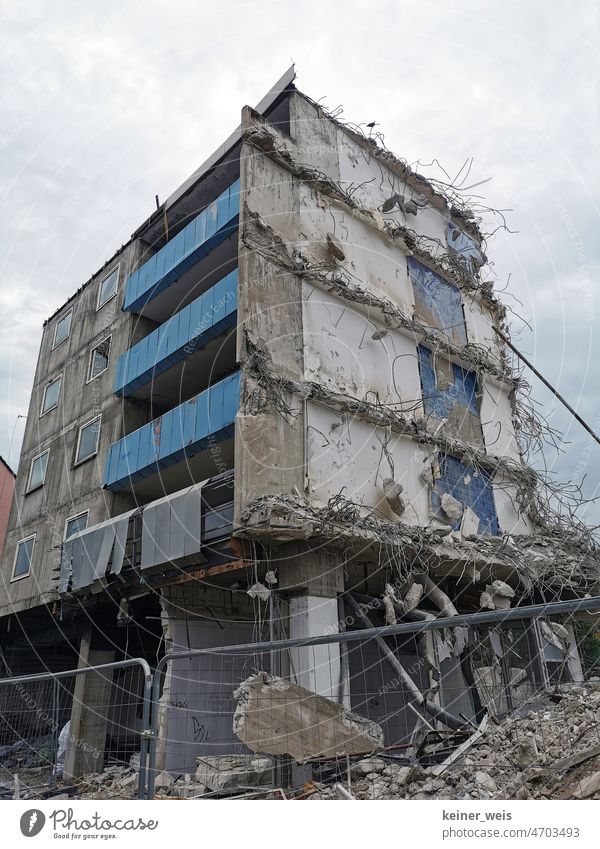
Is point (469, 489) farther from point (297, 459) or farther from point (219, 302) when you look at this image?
point (219, 302)

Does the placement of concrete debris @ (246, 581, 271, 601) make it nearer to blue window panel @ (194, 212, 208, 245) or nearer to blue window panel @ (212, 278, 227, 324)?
→ blue window panel @ (212, 278, 227, 324)

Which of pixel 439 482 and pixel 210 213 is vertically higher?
pixel 210 213

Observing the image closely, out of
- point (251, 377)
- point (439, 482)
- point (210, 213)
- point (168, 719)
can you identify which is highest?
point (210, 213)

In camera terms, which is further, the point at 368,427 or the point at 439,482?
the point at 439,482

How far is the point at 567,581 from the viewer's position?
1382cm

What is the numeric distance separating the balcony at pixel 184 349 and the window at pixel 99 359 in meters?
1.85

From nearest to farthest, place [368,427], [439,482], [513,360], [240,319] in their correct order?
1. [240,319]
2. [368,427]
3. [439,482]
4. [513,360]

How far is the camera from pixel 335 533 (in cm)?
1125

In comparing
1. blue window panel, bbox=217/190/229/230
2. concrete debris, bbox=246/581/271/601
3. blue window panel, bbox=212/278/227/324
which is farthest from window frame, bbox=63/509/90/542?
blue window panel, bbox=217/190/229/230

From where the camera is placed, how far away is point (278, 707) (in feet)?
22.7
